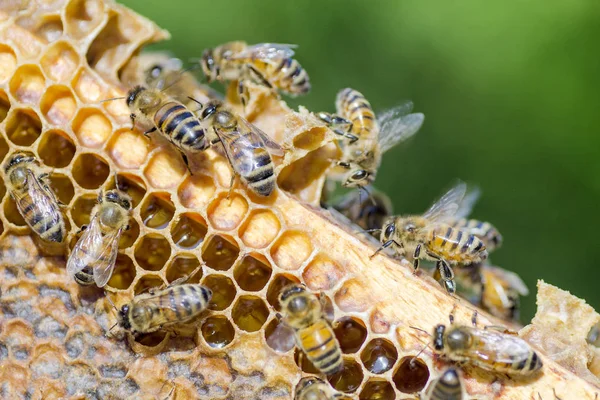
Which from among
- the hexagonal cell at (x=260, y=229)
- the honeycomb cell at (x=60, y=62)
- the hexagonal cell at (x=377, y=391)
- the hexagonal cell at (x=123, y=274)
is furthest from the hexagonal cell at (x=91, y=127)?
the hexagonal cell at (x=377, y=391)

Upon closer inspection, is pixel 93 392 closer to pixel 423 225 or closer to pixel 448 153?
pixel 423 225

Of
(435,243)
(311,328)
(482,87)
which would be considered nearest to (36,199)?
(311,328)

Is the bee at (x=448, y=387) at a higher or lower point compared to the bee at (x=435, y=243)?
lower

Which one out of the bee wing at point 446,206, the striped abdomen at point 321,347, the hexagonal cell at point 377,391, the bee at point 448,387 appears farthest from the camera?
the bee wing at point 446,206

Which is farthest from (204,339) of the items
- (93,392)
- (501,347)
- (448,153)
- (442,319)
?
(448,153)

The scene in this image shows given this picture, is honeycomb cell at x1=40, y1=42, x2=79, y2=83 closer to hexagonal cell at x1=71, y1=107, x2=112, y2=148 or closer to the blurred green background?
hexagonal cell at x1=71, y1=107, x2=112, y2=148

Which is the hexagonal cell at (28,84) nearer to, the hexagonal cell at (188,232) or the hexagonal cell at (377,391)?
the hexagonal cell at (188,232)

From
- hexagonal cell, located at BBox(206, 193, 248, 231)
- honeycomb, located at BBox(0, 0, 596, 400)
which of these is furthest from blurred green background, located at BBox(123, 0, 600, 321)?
hexagonal cell, located at BBox(206, 193, 248, 231)
